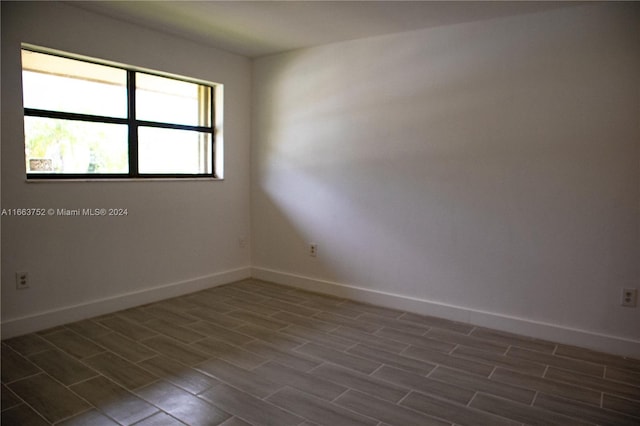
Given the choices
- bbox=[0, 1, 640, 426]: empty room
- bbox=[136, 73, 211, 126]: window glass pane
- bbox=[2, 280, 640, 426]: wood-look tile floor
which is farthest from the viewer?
bbox=[136, 73, 211, 126]: window glass pane

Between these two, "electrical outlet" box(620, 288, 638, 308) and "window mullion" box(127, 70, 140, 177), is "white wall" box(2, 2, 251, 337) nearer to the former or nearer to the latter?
"window mullion" box(127, 70, 140, 177)

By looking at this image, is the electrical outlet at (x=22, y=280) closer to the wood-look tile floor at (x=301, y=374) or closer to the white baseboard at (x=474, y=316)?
the wood-look tile floor at (x=301, y=374)

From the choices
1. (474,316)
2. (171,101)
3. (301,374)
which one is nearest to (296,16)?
(171,101)

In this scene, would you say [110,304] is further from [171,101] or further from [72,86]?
[171,101]

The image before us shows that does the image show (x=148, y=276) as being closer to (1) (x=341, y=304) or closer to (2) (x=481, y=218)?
(1) (x=341, y=304)

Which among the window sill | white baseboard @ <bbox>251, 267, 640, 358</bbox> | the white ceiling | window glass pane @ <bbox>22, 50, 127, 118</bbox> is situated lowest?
white baseboard @ <bbox>251, 267, 640, 358</bbox>

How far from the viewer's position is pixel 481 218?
3.44 m

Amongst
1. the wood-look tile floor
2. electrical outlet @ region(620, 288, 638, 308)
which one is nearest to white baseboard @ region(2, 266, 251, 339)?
the wood-look tile floor

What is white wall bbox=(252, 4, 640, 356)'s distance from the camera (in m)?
2.96

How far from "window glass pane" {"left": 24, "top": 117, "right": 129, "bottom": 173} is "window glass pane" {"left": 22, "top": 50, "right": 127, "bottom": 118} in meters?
0.11

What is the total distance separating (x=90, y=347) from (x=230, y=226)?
6.36 ft

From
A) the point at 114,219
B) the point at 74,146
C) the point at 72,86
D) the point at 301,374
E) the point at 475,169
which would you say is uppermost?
the point at 72,86

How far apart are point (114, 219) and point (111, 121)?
0.80m

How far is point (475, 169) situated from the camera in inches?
A: 135
